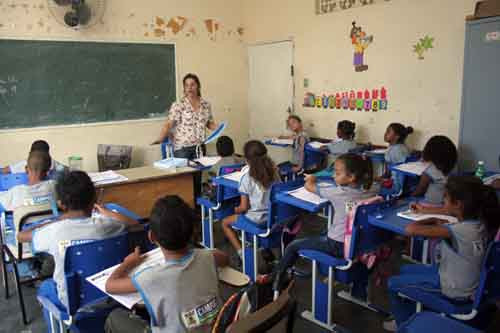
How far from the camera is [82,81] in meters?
5.33

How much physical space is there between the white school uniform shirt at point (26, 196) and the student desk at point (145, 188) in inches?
18.3

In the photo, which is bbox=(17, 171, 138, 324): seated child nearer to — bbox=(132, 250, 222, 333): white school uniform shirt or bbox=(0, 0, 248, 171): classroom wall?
bbox=(132, 250, 222, 333): white school uniform shirt

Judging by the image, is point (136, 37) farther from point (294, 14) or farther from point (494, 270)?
point (494, 270)

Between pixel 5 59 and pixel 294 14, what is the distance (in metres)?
3.56

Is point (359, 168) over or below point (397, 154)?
over

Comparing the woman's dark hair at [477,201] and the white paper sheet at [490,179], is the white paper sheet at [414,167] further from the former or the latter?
the woman's dark hair at [477,201]

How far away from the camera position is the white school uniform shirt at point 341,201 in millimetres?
2609

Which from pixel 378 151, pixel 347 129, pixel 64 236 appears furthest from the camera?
pixel 347 129

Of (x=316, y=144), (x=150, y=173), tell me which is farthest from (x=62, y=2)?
(x=316, y=144)

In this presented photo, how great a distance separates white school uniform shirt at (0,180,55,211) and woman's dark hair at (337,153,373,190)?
6.44 feet

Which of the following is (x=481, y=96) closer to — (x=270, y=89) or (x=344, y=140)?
(x=344, y=140)

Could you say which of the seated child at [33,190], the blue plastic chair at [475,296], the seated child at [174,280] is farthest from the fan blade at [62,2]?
the blue plastic chair at [475,296]

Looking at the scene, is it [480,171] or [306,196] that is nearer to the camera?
[306,196]

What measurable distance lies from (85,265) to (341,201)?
1.47 m
